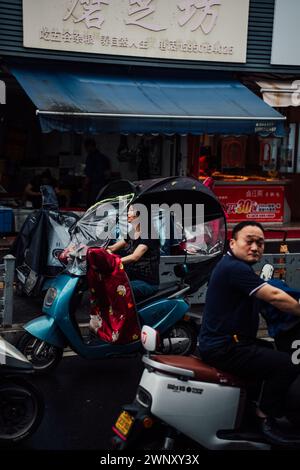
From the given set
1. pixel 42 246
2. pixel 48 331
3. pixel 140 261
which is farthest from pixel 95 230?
pixel 42 246

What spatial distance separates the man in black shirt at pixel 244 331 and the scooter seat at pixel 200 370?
1.9 inches

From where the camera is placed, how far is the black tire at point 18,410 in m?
4.19

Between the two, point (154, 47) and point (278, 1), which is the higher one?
point (278, 1)

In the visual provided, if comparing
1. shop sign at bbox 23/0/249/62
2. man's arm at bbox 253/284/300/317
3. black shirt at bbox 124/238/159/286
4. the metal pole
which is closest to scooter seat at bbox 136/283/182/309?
black shirt at bbox 124/238/159/286

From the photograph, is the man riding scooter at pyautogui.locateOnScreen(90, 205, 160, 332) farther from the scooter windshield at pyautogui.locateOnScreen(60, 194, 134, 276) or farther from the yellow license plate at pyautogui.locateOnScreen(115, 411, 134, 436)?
the yellow license plate at pyautogui.locateOnScreen(115, 411, 134, 436)

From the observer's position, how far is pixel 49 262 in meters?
7.79

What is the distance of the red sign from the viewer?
43.0ft

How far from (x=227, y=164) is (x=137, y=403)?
1184cm

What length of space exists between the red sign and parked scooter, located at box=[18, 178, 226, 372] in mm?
6357

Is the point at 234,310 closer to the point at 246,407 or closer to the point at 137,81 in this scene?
the point at 246,407

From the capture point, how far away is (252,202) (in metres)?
13.3

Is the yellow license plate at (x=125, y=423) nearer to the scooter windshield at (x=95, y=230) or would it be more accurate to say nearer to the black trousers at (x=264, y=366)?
the black trousers at (x=264, y=366)

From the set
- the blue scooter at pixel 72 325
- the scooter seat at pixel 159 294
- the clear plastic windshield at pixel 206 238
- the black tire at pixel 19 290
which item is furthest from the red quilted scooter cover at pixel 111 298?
the black tire at pixel 19 290

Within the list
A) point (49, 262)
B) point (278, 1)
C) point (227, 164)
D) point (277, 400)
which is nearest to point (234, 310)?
point (277, 400)
